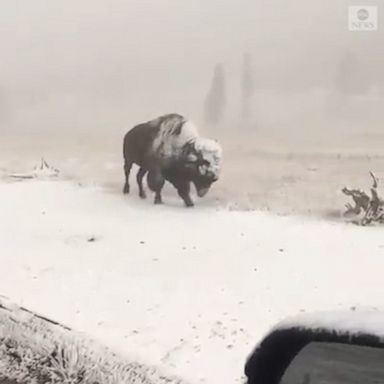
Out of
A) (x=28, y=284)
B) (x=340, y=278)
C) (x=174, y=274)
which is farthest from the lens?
(x=28, y=284)

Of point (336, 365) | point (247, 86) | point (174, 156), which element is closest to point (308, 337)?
point (336, 365)

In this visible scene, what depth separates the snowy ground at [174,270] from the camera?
267cm

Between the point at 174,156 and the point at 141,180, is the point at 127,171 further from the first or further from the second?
the point at 174,156

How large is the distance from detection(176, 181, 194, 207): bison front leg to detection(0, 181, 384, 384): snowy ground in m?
0.04

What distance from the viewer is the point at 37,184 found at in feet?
10.6

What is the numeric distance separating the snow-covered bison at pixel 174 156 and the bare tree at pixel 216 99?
87 millimetres

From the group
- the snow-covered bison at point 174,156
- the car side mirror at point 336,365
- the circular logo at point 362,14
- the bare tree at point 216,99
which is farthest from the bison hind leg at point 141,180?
the car side mirror at point 336,365

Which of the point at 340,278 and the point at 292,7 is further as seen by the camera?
the point at 292,7

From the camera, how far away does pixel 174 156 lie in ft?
10.9

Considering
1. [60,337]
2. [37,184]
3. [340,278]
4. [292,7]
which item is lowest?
[60,337]

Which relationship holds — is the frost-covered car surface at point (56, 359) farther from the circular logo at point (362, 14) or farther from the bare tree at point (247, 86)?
the circular logo at point (362, 14)

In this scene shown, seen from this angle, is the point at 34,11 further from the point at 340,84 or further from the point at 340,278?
the point at 340,278

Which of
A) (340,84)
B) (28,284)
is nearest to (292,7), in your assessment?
(340,84)

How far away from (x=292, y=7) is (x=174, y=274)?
100cm
